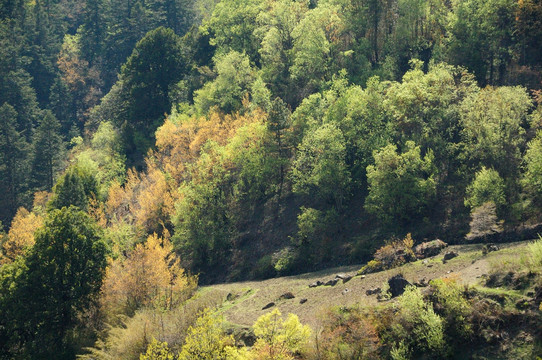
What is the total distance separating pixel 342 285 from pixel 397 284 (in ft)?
25.3

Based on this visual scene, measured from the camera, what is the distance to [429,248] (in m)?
55.0

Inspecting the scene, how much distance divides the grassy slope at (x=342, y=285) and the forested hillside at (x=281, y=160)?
12.6 ft

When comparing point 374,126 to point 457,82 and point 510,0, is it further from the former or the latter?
point 510,0

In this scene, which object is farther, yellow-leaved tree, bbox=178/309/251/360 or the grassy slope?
the grassy slope

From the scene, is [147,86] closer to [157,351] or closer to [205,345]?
[157,351]

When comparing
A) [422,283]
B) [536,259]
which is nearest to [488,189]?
[422,283]

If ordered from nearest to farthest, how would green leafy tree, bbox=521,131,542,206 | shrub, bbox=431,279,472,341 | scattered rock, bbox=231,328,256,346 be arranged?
shrub, bbox=431,279,472,341, scattered rock, bbox=231,328,256,346, green leafy tree, bbox=521,131,542,206

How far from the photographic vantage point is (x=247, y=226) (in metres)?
73.9

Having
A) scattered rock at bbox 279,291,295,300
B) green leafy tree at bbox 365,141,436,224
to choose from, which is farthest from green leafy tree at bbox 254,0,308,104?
scattered rock at bbox 279,291,295,300

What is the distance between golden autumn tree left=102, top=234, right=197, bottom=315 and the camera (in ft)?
184

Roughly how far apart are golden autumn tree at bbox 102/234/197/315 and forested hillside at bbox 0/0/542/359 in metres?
0.15

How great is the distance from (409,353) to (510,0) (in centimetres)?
4658

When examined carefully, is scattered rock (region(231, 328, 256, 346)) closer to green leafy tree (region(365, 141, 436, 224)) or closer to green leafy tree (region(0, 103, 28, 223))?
green leafy tree (region(365, 141, 436, 224))

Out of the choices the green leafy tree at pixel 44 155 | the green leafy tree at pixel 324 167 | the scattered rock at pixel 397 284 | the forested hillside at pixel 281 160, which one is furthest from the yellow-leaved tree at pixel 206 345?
the green leafy tree at pixel 44 155
